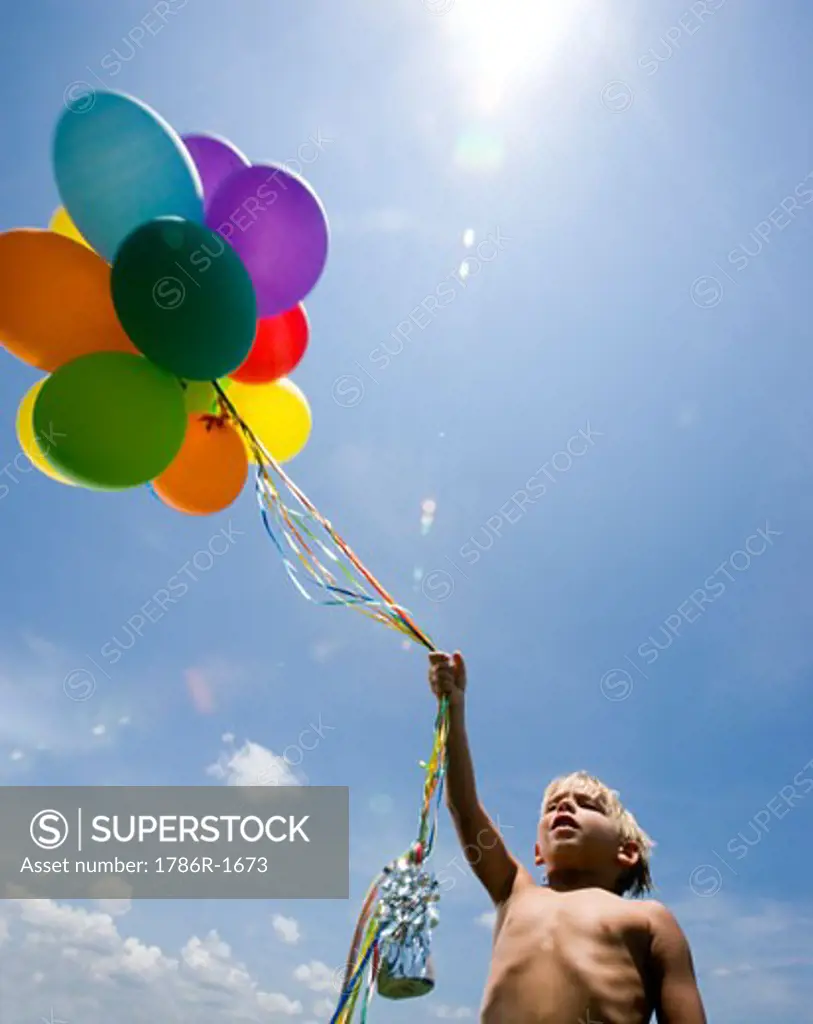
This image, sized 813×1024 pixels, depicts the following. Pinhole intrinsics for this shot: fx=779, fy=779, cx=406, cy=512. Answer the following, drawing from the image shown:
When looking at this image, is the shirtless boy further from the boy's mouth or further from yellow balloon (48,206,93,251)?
yellow balloon (48,206,93,251)

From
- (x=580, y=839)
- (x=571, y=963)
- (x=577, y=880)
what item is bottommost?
(x=571, y=963)

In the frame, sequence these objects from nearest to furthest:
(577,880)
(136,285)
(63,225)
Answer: (577,880)
(136,285)
(63,225)

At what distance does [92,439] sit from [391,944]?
1846mm

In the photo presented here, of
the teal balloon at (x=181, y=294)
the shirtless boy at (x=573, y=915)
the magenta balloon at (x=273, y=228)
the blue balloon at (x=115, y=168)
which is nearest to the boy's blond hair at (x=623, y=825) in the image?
the shirtless boy at (x=573, y=915)

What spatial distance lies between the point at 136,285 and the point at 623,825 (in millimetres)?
2419

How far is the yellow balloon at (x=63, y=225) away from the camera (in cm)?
309

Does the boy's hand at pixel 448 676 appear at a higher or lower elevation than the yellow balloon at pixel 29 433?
lower

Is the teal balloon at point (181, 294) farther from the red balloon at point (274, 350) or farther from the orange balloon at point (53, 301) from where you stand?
the red balloon at point (274, 350)

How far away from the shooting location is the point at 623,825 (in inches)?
99.3

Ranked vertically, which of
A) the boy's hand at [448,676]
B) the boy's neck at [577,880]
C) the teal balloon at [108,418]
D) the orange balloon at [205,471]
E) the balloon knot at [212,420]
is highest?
the balloon knot at [212,420]

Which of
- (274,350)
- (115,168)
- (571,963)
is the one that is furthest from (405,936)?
(115,168)

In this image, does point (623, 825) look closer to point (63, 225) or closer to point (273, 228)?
point (273, 228)

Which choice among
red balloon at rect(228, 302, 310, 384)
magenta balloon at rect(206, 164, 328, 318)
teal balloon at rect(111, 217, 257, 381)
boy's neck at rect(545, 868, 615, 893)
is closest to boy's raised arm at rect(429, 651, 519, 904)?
boy's neck at rect(545, 868, 615, 893)

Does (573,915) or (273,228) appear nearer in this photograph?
(573,915)
